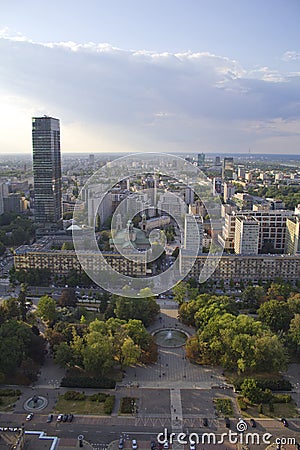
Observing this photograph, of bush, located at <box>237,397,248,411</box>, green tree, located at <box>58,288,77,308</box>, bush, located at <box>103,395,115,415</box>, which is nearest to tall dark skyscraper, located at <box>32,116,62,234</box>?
green tree, located at <box>58,288,77,308</box>

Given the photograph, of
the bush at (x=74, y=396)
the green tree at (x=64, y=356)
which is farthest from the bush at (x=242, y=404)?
the green tree at (x=64, y=356)

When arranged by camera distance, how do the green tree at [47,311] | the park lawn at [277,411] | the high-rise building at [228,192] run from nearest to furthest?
the park lawn at [277,411] → the green tree at [47,311] → the high-rise building at [228,192]

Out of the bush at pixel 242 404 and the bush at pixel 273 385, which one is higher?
the bush at pixel 273 385

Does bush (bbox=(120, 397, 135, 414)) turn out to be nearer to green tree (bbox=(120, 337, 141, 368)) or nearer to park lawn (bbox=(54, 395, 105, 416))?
park lawn (bbox=(54, 395, 105, 416))

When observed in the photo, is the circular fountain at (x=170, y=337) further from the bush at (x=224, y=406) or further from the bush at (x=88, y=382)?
the bush at (x=224, y=406)

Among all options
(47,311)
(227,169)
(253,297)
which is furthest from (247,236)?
(227,169)

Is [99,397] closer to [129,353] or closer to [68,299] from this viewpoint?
[129,353]

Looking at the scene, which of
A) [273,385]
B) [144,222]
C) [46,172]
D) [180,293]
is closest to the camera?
[273,385]
